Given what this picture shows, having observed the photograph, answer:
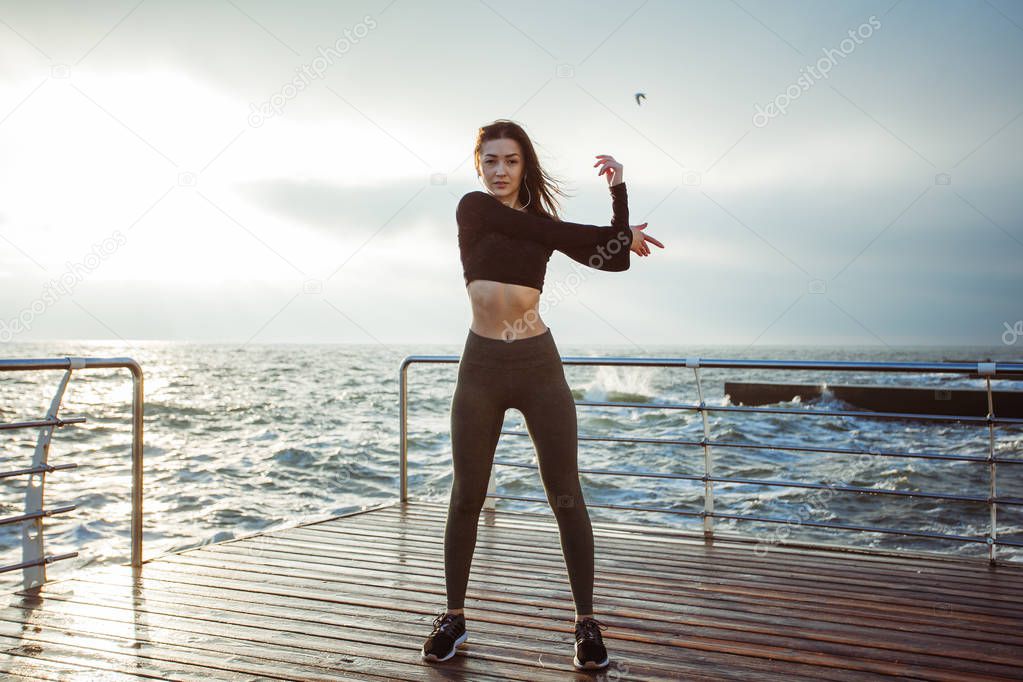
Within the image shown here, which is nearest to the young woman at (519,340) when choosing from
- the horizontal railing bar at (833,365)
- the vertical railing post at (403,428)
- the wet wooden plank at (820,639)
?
the wet wooden plank at (820,639)

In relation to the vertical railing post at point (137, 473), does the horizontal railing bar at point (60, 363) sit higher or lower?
higher

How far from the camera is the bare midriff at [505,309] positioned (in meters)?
2.14

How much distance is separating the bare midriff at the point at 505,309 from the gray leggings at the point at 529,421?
27mm

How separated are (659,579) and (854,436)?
12191 millimetres

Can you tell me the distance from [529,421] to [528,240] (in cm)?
52

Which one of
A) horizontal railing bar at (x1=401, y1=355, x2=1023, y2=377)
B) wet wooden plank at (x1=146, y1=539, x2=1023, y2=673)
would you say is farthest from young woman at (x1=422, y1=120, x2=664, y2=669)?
horizontal railing bar at (x1=401, y1=355, x2=1023, y2=377)

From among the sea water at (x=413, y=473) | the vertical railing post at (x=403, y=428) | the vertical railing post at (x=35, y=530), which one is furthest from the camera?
the sea water at (x=413, y=473)

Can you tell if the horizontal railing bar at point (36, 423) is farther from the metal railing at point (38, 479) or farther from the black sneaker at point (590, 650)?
the black sneaker at point (590, 650)

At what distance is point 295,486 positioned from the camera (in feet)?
28.7

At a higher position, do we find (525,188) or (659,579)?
(525,188)

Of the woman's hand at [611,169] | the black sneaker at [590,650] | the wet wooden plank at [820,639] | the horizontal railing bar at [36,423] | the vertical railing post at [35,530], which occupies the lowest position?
the wet wooden plank at [820,639]

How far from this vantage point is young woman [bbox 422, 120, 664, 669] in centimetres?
213

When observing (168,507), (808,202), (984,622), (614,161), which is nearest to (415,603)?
(614,161)

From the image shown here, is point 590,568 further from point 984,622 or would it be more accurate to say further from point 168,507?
point 168,507
